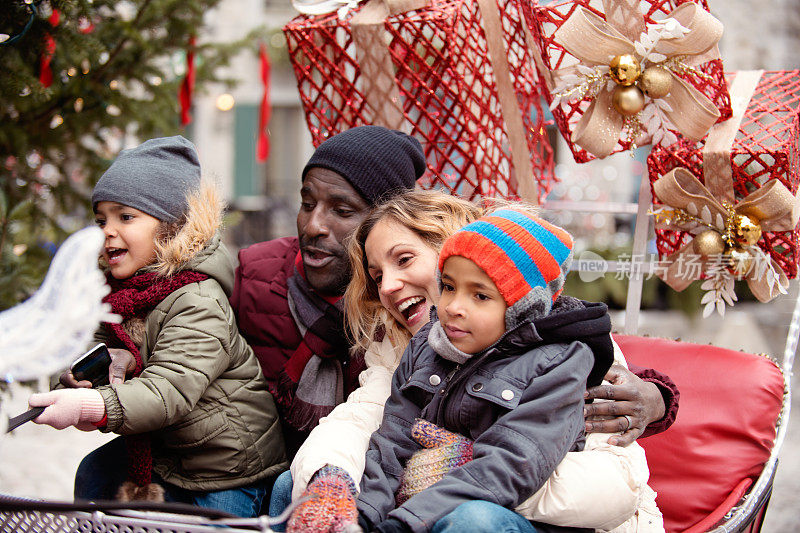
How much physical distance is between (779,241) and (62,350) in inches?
87.4

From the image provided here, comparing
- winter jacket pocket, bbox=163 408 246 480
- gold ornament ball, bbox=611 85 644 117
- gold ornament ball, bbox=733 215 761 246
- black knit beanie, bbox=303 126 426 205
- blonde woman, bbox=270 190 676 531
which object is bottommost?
winter jacket pocket, bbox=163 408 246 480

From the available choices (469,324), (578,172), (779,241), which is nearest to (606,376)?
(469,324)

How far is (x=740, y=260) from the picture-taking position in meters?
2.32

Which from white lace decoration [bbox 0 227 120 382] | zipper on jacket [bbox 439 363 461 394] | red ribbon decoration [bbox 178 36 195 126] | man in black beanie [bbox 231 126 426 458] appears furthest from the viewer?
red ribbon decoration [bbox 178 36 195 126]

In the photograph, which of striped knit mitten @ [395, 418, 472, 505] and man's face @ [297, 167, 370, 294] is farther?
man's face @ [297, 167, 370, 294]

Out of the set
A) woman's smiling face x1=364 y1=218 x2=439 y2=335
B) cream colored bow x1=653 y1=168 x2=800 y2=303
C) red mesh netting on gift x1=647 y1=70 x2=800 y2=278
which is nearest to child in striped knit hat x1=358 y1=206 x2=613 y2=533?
woman's smiling face x1=364 y1=218 x2=439 y2=335

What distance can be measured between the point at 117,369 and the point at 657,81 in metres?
1.76

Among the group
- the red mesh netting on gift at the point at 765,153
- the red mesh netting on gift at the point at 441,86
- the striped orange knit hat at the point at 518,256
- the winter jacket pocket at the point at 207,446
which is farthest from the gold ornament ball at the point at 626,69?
the winter jacket pocket at the point at 207,446

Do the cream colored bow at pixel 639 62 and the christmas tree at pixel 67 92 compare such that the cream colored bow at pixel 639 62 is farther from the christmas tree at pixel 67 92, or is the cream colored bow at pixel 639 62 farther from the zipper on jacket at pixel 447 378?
the christmas tree at pixel 67 92

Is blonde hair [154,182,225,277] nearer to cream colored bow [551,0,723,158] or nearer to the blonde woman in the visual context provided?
the blonde woman

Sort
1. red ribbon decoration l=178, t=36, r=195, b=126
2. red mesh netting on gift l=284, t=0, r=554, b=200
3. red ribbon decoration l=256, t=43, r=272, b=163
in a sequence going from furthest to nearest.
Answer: red ribbon decoration l=256, t=43, r=272, b=163
red ribbon decoration l=178, t=36, r=195, b=126
red mesh netting on gift l=284, t=0, r=554, b=200

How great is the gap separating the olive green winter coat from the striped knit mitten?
0.60m

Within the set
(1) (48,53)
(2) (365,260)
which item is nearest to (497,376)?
(2) (365,260)

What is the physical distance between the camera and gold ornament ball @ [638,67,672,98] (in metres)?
2.16
